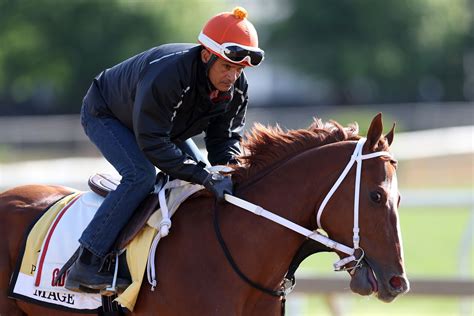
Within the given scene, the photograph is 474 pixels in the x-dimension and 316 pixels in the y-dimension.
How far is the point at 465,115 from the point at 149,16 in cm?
1221

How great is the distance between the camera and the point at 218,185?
5.06 metres

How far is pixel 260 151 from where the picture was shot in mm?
5199

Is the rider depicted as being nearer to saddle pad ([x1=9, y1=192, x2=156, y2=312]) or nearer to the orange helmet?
the orange helmet

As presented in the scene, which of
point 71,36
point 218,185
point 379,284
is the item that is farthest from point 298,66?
point 379,284

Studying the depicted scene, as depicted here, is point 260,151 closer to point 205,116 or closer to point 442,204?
point 205,116

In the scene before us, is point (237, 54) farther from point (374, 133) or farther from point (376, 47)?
point (376, 47)

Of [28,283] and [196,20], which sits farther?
[196,20]

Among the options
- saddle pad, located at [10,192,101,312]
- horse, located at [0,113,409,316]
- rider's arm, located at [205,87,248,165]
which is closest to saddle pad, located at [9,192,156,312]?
saddle pad, located at [10,192,101,312]

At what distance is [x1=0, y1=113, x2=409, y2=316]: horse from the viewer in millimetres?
4770

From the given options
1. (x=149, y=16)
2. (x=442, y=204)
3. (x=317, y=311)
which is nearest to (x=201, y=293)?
(x=442, y=204)

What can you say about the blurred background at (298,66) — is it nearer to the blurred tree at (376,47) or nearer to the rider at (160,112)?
the blurred tree at (376,47)

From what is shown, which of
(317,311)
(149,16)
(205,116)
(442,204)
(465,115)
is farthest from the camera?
(149,16)

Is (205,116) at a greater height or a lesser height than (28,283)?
greater

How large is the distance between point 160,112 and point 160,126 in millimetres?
72
